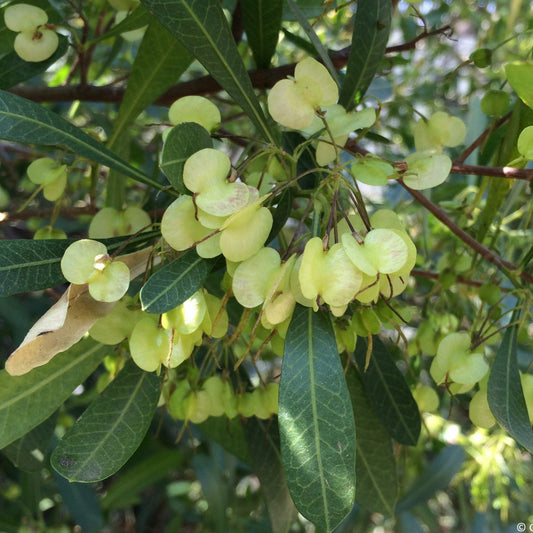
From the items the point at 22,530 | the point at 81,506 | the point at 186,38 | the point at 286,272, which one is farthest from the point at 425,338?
the point at 22,530

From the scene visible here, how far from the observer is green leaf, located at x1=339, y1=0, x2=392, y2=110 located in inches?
30.4

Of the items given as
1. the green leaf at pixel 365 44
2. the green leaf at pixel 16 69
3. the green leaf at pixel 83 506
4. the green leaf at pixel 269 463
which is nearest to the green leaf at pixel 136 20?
the green leaf at pixel 16 69

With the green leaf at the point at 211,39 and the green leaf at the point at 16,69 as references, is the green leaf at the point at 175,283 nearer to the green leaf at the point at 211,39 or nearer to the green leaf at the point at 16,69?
the green leaf at the point at 211,39

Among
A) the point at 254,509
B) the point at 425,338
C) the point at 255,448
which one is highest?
the point at 425,338

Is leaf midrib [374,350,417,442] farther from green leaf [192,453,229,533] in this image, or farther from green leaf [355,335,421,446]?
green leaf [192,453,229,533]

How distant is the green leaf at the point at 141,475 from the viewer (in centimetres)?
168

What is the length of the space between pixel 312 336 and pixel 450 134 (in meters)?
0.38

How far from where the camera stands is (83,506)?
1543 mm

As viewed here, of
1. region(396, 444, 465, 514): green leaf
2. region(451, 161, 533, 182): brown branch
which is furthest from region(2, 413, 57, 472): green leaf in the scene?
region(396, 444, 465, 514): green leaf

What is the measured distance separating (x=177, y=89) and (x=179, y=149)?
491 mm

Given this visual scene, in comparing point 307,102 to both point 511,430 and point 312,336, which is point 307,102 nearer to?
point 312,336

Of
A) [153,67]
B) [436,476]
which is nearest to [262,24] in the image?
[153,67]

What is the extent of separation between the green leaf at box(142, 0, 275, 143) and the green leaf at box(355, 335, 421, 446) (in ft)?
1.15

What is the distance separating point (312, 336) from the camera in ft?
2.16
